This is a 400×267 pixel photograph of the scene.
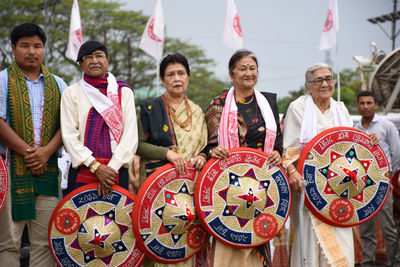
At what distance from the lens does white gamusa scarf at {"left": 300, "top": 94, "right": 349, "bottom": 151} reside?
3.79 m

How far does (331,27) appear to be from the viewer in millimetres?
12203

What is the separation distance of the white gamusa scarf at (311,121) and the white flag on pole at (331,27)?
873cm

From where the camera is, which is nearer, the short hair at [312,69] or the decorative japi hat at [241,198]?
the decorative japi hat at [241,198]

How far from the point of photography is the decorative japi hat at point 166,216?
3.25 metres

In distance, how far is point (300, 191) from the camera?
11.6 feet

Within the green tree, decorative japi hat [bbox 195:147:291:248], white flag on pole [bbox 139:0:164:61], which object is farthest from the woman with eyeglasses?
the green tree

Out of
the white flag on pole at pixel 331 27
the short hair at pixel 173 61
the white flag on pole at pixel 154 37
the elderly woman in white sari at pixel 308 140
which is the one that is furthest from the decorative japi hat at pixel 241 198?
the white flag on pole at pixel 331 27

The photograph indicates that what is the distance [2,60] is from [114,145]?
20.2 meters

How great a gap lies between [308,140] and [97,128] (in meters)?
1.74

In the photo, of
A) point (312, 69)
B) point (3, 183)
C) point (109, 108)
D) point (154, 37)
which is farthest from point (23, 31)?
point (154, 37)

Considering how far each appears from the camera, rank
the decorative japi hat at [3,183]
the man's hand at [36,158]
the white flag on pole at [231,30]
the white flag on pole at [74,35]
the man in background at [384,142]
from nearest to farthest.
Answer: the decorative japi hat at [3,183] < the man's hand at [36,158] < the man in background at [384,142] < the white flag on pole at [231,30] < the white flag on pole at [74,35]

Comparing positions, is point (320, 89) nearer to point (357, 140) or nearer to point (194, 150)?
point (357, 140)

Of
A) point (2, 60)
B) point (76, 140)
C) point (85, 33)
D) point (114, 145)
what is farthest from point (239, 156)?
point (85, 33)

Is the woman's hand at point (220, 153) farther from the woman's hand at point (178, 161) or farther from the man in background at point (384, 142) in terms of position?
the man in background at point (384, 142)
